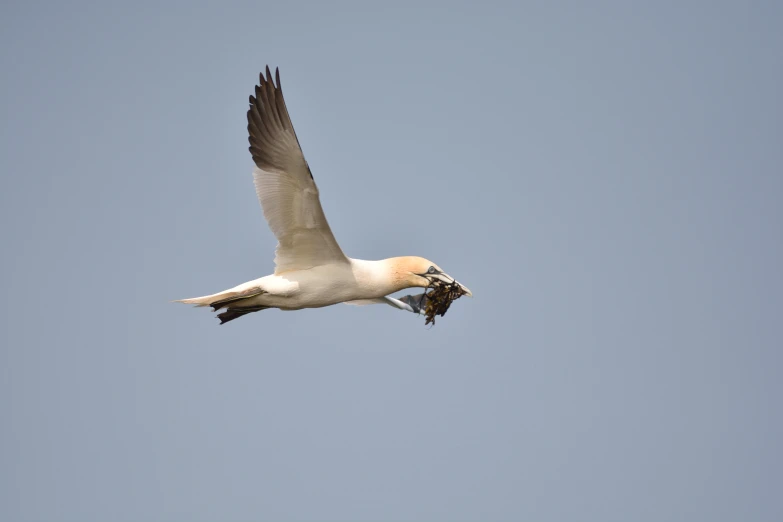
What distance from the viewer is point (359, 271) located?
545 inches

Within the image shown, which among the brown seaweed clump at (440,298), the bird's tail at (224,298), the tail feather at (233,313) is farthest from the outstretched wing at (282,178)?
the brown seaweed clump at (440,298)

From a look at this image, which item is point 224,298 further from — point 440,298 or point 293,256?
point 440,298

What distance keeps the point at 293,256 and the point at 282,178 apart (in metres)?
1.02

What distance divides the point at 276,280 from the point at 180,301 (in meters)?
1.14

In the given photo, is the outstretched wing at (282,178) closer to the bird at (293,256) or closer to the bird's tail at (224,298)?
the bird at (293,256)

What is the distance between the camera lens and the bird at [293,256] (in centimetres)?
1324

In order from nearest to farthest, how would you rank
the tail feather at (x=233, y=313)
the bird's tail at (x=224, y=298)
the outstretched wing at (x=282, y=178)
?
the outstretched wing at (x=282, y=178)
the bird's tail at (x=224, y=298)
the tail feather at (x=233, y=313)

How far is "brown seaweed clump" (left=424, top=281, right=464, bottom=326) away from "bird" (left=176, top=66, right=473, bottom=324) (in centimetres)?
5

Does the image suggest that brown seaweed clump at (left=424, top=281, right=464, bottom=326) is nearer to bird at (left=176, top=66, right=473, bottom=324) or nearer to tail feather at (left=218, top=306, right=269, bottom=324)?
bird at (left=176, top=66, right=473, bottom=324)

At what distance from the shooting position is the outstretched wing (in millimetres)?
13172

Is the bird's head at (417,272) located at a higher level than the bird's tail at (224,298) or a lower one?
higher

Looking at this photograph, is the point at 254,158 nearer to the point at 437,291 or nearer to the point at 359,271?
the point at 359,271

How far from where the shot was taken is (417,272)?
14.1m

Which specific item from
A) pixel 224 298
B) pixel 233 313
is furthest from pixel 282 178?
pixel 233 313
